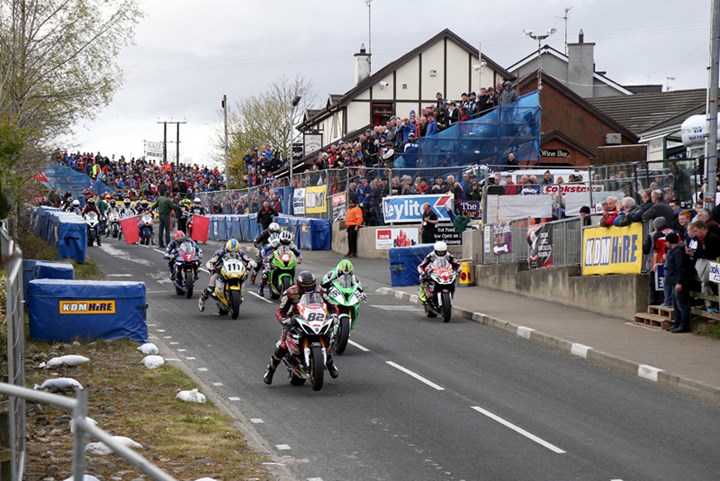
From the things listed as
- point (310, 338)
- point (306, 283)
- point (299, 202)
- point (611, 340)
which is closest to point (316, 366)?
point (310, 338)

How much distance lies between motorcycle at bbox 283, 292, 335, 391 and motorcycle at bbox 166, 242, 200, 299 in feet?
34.9

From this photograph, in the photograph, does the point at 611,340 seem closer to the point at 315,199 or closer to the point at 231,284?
the point at 231,284

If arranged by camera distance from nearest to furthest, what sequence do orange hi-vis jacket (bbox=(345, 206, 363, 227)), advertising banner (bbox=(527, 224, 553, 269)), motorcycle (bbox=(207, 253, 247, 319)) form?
motorcycle (bbox=(207, 253, 247, 319)), advertising banner (bbox=(527, 224, 553, 269)), orange hi-vis jacket (bbox=(345, 206, 363, 227))

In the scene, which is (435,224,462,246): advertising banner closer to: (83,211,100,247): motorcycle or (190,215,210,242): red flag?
(190,215,210,242): red flag

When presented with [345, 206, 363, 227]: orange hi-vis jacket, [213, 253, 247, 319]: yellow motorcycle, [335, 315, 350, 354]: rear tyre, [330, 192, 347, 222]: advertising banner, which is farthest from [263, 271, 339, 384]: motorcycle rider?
[330, 192, 347, 222]: advertising banner

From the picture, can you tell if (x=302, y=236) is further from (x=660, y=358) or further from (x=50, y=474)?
(x=50, y=474)

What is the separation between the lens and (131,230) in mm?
43750

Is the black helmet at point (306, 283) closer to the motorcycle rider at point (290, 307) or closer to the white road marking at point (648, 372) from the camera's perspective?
the motorcycle rider at point (290, 307)

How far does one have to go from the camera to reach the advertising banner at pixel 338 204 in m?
38.8

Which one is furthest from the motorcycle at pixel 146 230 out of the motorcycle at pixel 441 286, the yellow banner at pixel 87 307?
the yellow banner at pixel 87 307

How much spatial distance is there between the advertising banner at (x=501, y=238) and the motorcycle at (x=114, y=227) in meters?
24.7

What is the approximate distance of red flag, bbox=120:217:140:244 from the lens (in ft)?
143

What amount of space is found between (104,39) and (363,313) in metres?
15.1

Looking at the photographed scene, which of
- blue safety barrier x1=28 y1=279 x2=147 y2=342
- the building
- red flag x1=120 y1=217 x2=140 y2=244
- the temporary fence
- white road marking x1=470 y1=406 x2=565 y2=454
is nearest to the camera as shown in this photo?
the temporary fence
